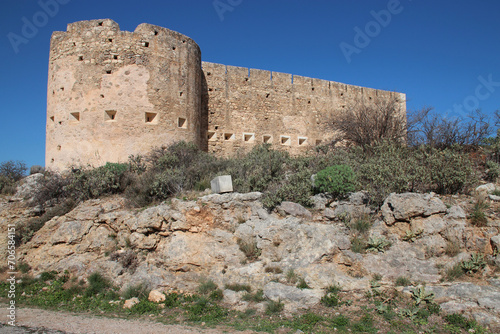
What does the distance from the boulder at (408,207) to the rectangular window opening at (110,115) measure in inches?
308

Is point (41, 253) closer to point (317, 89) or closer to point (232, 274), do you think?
point (232, 274)

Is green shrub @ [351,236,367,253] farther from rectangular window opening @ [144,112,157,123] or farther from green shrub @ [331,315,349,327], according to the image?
rectangular window opening @ [144,112,157,123]

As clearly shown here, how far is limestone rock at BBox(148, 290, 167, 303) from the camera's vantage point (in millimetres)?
6189

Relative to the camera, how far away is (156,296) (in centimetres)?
625

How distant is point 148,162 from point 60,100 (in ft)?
11.1

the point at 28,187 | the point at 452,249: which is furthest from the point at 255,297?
the point at 28,187

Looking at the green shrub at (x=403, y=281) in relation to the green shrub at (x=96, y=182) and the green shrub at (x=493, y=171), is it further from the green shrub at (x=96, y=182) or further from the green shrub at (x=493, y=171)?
the green shrub at (x=96, y=182)

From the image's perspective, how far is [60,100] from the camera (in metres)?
10.6

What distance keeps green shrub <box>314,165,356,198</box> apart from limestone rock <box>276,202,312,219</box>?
2.68 feet

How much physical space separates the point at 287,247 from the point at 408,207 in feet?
8.27

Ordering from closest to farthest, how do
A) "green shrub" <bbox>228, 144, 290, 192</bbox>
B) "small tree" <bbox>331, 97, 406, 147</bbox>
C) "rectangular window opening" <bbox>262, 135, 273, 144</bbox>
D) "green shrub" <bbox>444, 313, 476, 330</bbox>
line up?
"green shrub" <bbox>444, 313, 476, 330</bbox>, "green shrub" <bbox>228, 144, 290, 192</bbox>, "small tree" <bbox>331, 97, 406, 147</bbox>, "rectangular window opening" <bbox>262, 135, 273, 144</bbox>

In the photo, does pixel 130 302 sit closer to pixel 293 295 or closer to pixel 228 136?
pixel 293 295

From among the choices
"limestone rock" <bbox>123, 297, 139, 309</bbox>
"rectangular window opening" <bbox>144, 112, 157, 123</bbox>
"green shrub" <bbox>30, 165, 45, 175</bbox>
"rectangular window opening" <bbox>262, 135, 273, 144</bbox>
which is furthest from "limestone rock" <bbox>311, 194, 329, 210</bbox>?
"green shrub" <bbox>30, 165, 45, 175</bbox>

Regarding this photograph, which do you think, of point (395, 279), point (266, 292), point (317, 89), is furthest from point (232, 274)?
point (317, 89)
